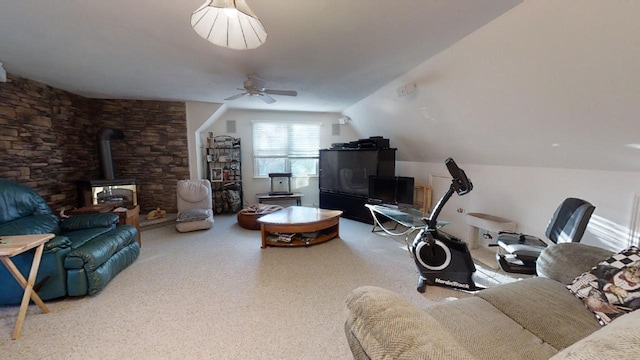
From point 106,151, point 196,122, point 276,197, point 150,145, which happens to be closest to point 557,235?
point 276,197

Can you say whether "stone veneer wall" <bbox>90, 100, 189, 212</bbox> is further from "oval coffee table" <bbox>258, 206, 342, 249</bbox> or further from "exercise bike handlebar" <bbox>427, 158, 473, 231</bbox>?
"exercise bike handlebar" <bbox>427, 158, 473, 231</bbox>

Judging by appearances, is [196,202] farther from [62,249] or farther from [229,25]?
[229,25]

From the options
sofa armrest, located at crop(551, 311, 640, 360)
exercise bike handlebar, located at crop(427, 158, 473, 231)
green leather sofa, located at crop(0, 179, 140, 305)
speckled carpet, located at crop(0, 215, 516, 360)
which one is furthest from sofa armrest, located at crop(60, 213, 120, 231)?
sofa armrest, located at crop(551, 311, 640, 360)

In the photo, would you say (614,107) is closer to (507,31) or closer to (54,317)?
(507,31)

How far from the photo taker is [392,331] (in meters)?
0.79

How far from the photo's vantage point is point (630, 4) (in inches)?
52.8

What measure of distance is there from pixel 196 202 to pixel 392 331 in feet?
14.6

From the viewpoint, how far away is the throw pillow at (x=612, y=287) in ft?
4.06

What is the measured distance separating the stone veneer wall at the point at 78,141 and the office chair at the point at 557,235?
5297 mm

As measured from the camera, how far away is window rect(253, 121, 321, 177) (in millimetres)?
5691

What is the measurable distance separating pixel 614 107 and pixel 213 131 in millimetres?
5889

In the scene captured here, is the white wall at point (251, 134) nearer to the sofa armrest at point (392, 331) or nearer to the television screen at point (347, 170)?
the television screen at point (347, 170)

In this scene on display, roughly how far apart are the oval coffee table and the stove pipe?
10.3 ft

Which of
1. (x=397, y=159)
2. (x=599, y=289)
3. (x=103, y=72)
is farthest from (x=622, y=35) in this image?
(x=103, y=72)
